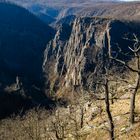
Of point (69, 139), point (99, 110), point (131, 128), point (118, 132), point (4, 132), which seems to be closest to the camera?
point (131, 128)

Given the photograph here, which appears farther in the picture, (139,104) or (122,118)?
(139,104)

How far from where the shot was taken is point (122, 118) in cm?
6531

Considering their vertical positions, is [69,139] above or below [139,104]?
below

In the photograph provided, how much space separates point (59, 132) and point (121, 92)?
23.7 meters

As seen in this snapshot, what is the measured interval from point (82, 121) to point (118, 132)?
43.1 m

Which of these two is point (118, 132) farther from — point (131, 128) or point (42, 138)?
point (42, 138)

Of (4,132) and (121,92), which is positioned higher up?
(121,92)

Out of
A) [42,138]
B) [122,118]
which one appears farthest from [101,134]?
[42,138]

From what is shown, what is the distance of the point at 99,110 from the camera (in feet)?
307

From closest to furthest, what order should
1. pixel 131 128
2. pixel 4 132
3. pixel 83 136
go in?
pixel 131 128 → pixel 83 136 → pixel 4 132

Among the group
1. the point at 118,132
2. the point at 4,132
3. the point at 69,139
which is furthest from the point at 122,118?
A: the point at 4,132

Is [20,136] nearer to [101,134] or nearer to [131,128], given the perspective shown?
[101,134]

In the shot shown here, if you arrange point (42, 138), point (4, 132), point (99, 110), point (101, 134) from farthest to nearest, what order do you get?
point (4, 132) → point (42, 138) → point (99, 110) → point (101, 134)

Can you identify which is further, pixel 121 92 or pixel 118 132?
pixel 121 92
